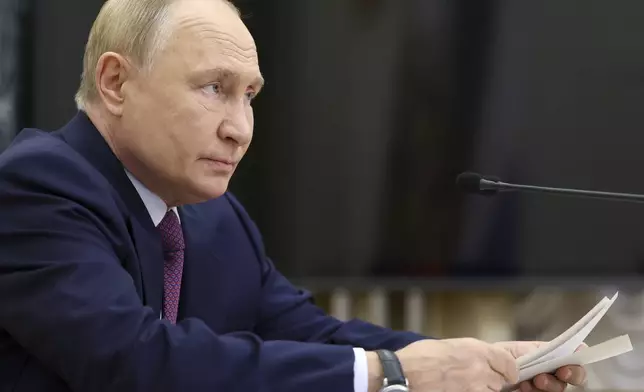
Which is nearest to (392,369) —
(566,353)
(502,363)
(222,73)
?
(502,363)

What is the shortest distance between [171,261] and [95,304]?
→ 31cm

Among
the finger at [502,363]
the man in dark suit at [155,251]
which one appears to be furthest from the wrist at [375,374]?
the finger at [502,363]

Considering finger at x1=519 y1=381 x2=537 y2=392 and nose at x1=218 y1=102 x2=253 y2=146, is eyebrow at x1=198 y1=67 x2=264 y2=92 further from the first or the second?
finger at x1=519 y1=381 x2=537 y2=392

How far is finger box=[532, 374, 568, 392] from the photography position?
4.42 feet

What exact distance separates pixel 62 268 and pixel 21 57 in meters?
1.67

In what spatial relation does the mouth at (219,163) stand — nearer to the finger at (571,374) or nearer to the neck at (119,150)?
the neck at (119,150)

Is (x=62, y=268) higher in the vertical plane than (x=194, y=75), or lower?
lower

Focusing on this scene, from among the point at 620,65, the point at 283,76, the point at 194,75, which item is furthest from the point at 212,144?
the point at 620,65

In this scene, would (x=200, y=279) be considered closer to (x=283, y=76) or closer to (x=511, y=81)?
(x=283, y=76)

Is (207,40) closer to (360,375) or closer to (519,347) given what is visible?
(360,375)

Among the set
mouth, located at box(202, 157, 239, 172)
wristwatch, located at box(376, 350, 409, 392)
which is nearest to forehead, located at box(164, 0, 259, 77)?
mouth, located at box(202, 157, 239, 172)

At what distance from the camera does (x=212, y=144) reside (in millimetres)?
1312

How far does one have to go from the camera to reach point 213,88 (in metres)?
1.31

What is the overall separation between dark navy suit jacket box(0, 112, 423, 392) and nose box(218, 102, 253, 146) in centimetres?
16
